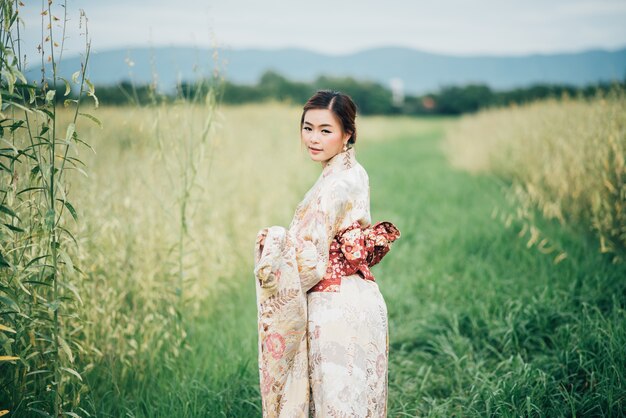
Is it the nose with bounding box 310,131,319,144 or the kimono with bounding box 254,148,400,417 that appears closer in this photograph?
the kimono with bounding box 254,148,400,417

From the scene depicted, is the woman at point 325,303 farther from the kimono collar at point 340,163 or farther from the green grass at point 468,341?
the green grass at point 468,341

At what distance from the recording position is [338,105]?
1.96 m

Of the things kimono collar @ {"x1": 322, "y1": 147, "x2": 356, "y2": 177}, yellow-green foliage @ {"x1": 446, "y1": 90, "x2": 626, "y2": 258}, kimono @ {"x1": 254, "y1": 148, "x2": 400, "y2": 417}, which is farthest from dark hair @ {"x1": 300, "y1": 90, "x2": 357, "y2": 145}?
yellow-green foliage @ {"x1": 446, "y1": 90, "x2": 626, "y2": 258}

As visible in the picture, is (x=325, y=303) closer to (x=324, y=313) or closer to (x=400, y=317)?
(x=324, y=313)

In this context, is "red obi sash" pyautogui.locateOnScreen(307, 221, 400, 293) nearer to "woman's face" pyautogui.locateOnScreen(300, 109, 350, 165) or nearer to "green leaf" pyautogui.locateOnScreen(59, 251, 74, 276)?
"woman's face" pyautogui.locateOnScreen(300, 109, 350, 165)

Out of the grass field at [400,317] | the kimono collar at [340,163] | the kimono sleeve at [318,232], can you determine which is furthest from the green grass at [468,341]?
the kimono collar at [340,163]

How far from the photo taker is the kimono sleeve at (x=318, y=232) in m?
1.74

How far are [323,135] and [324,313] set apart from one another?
2.50 feet

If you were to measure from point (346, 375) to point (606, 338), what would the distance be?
1999 millimetres

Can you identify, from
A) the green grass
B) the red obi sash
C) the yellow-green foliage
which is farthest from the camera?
Answer: the yellow-green foliage

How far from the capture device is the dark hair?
1.96 metres

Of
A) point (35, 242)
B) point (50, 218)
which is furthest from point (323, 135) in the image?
point (35, 242)

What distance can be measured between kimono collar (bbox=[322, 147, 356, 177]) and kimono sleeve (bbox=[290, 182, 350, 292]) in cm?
11

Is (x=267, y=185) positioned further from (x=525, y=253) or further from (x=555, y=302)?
(x=555, y=302)
